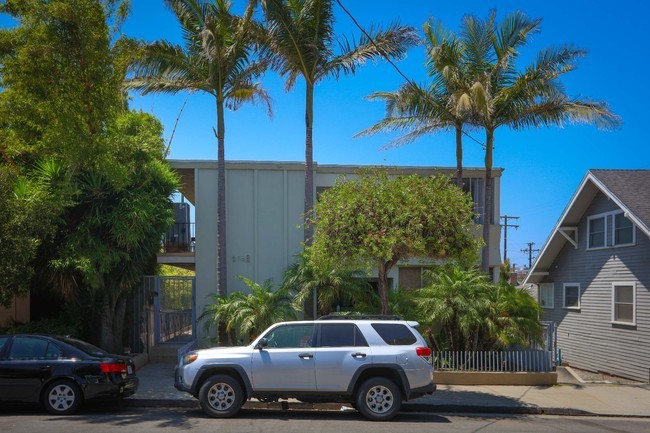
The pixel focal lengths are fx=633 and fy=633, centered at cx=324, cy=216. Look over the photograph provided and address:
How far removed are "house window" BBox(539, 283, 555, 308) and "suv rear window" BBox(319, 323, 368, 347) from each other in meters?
14.9

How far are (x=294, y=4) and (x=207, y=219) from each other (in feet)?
21.2

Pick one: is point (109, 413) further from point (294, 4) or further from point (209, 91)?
point (294, 4)

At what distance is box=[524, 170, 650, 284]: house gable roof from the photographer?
17.2 m

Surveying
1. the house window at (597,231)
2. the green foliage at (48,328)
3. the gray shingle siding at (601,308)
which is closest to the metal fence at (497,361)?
the gray shingle siding at (601,308)

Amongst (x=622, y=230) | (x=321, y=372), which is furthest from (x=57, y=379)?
(x=622, y=230)

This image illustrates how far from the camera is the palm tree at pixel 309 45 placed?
53.3ft

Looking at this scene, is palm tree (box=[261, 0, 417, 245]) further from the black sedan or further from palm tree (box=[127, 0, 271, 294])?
the black sedan

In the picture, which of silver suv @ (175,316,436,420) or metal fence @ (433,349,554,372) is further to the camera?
metal fence @ (433,349,554,372)

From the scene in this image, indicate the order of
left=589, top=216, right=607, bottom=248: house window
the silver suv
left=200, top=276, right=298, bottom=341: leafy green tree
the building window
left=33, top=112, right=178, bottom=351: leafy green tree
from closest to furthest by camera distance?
the silver suv, left=33, top=112, right=178, bottom=351: leafy green tree, left=200, top=276, right=298, bottom=341: leafy green tree, left=589, top=216, right=607, bottom=248: house window, the building window

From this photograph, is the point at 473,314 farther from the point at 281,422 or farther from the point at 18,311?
the point at 18,311

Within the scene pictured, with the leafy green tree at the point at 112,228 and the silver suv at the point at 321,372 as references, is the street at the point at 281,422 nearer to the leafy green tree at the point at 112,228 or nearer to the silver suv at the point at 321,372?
the silver suv at the point at 321,372

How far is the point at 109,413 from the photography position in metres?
10.9

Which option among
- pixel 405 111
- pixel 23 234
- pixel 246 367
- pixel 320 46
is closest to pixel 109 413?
pixel 246 367

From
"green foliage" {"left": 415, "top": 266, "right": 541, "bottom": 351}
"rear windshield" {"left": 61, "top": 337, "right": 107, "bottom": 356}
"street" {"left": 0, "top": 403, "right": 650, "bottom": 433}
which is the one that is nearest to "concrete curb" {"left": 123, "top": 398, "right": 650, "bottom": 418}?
"street" {"left": 0, "top": 403, "right": 650, "bottom": 433}
